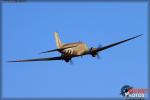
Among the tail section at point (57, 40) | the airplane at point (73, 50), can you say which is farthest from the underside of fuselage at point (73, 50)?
the tail section at point (57, 40)

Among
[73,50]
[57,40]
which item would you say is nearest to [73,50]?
[73,50]

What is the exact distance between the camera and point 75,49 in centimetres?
5672

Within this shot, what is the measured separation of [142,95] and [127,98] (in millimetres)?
2286

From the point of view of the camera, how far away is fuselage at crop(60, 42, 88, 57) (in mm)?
55406

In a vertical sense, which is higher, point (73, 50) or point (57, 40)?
point (57, 40)

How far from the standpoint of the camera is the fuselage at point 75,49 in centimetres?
5541

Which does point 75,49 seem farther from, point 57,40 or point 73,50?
point 57,40

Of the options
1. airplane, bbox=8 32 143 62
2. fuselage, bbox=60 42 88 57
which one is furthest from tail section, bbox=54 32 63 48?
fuselage, bbox=60 42 88 57

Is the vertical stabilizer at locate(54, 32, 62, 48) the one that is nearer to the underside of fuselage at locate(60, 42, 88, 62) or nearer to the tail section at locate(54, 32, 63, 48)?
the tail section at locate(54, 32, 63, 48)

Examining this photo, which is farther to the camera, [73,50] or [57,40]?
[57,40]

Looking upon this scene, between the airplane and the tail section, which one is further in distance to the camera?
the tail section

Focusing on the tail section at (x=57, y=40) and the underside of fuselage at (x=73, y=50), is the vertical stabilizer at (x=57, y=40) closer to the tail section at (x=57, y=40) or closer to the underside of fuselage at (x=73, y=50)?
the tail section at (x=57, y=40)

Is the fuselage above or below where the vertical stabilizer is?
below

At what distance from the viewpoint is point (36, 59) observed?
6269 centimetres
